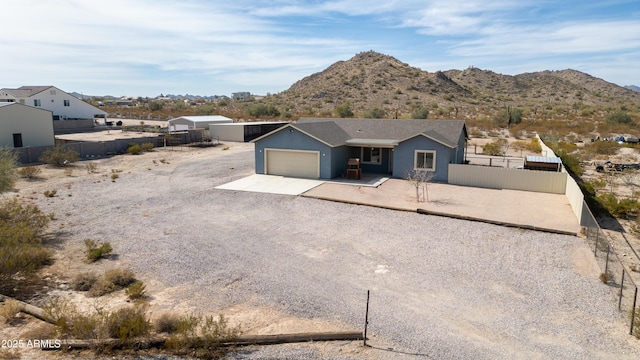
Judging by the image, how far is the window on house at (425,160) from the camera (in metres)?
25.9

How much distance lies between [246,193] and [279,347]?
14631 mm

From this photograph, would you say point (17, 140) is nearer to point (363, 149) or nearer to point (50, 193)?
point (50, 193)

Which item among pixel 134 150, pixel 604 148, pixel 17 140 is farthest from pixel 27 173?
pixel 604 148

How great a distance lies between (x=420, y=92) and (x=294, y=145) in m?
68.2

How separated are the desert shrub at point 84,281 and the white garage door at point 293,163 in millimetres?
16506

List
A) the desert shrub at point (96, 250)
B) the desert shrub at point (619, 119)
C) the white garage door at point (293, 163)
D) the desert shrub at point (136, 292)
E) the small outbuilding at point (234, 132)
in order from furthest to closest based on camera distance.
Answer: the desert shrub at point (619, 119)
the small outbuilding at point (234, 132)
the white garage door at point (293, 163)
the desert shrub at point (96, 250)
the desert shrub at point (136, 292)

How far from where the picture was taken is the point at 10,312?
9.12m

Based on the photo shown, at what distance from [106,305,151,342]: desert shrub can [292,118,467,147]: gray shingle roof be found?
61.2 ft

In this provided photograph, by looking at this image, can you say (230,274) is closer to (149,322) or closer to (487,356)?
(149,322)

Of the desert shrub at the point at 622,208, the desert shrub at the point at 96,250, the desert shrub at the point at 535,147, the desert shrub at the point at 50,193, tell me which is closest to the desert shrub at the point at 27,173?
the desert shrub at the point at 50,193

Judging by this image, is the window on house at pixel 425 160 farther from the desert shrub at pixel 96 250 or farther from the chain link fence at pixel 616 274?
the desert shrub at pixel 96 250

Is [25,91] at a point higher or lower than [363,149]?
higher

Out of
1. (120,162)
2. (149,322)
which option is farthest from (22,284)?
(120,162)

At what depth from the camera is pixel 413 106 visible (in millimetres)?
75312
